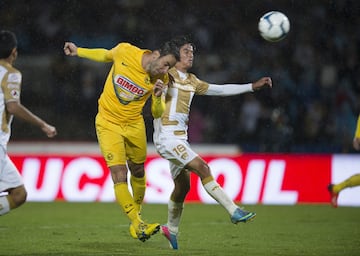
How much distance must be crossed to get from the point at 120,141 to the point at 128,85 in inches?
24.1

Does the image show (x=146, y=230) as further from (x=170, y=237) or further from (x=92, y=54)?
(x=92, y=54)

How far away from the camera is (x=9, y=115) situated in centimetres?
780

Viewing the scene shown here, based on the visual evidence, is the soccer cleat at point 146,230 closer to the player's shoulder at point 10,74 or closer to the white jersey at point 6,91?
the white jersey at point 6,91

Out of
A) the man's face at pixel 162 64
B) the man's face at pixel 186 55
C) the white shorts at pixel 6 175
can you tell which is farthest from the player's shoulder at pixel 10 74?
the man's face at pixel 186 55

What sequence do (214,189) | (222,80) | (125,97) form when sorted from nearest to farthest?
1. (214,189)
2. (125,97)
3. (222,80)

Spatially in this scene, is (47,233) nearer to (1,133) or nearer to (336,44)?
(1,133)

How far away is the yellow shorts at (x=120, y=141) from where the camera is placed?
8797 millimetres

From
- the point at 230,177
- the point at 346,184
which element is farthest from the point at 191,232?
the point at 230,177

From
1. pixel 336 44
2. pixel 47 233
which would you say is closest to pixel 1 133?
pixel 47 233

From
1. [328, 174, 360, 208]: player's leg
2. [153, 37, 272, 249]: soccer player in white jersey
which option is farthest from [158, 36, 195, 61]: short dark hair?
[328, 174, 360, 208]: player's leg

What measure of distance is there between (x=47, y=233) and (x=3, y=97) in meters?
3.13

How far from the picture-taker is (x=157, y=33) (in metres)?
19.2

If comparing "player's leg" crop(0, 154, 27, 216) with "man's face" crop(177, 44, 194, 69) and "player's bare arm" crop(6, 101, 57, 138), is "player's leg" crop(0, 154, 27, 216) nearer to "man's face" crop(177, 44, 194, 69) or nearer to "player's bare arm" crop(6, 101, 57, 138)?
"player's bare arm" crop(6, 101, 57, 138)

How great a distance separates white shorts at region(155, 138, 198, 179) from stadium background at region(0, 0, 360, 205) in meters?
6.09
